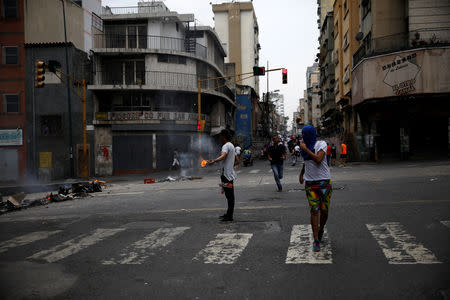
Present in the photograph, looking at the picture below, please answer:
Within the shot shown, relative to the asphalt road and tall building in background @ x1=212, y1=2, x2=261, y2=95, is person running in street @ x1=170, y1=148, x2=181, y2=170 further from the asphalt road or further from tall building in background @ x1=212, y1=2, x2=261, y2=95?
tall building in background @ x1=212, y1=2, x2=261, y2=95

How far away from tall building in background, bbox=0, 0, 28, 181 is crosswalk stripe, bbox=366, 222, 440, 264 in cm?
3136

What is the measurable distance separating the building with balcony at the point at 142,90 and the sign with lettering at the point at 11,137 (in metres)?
5.91

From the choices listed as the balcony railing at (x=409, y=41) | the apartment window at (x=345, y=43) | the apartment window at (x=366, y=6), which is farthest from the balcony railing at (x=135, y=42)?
the balcony railing at (x=409, y=41)

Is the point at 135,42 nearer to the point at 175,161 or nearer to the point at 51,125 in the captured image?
the point at 51,125

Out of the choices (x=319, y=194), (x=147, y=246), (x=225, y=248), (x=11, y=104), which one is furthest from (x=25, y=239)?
(x=11, y=104)

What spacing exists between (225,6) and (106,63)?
131ft

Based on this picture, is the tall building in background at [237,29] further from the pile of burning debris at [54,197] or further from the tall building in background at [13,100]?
the pile of burning debris at [54,197]

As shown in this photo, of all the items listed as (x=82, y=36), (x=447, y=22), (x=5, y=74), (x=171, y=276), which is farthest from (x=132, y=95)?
(x=171, y=276)

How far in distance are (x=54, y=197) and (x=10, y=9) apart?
24745 mm

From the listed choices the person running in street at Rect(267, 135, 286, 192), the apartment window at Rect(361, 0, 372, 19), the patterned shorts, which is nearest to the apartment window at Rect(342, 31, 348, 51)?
the apartment window at Rect(361, 0, 372, 19)

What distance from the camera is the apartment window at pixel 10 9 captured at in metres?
32.3

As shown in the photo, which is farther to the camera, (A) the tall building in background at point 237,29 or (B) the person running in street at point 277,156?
(A) the tall building in background at point 237,29

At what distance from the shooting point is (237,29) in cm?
6850

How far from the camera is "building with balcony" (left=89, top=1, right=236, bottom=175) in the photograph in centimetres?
3297
